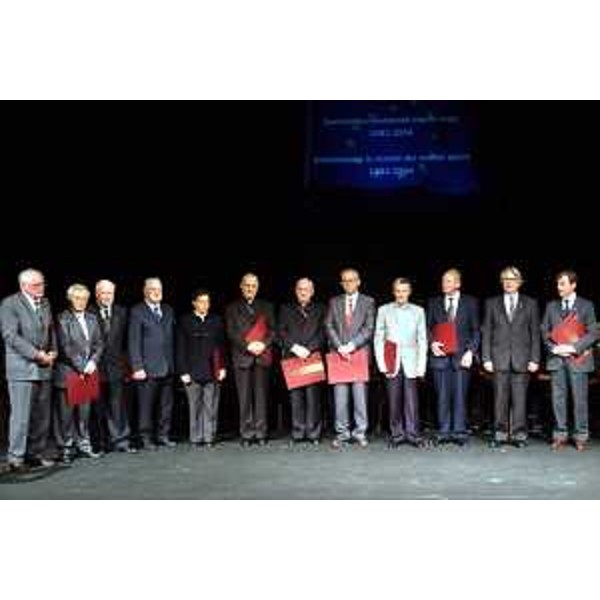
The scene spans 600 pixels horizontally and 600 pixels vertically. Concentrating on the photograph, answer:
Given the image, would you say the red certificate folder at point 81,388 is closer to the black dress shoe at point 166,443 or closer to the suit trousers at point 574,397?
the black dress shoe at point 166,443

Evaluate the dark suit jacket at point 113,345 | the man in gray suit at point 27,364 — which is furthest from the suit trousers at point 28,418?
the dark suit jacket at point 113,345

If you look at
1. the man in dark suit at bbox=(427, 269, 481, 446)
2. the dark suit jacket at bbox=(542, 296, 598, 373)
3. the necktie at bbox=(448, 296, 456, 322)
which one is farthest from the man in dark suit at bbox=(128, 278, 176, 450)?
the dark suit jacket at bbox=(542, 296, 598, 373)

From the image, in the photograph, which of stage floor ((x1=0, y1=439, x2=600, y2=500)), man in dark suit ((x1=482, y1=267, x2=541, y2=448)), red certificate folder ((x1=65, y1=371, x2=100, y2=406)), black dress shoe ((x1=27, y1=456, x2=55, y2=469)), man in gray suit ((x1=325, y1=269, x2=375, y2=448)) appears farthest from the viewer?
man in gray suit ((x1=325, y1=269, x2=375, y2=448))

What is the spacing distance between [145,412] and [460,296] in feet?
9.03

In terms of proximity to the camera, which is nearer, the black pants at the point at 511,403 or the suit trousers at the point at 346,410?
the black pants at the point at 511,403

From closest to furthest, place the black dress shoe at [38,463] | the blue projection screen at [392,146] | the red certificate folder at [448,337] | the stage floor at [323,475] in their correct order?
the stage floor at [323,475] < the black dress shoe at [38,463] < the red certificate folder at [448,337] < the blue projection screen at [392,146]

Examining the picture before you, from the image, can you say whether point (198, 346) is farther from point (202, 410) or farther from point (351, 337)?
point (351, 337)

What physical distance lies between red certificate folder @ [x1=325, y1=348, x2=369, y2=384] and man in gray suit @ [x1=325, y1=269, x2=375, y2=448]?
46mm

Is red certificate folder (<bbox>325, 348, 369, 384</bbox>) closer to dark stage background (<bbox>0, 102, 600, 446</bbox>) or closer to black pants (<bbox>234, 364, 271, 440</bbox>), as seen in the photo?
black pants (<bbox>234, 364, 271, 440</bbox>)

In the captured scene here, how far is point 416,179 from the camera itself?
10.2 m

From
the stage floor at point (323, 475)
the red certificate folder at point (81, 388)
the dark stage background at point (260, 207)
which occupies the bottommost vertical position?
the stage floor at point (323, 475)

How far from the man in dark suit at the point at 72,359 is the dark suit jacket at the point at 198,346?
0.81m

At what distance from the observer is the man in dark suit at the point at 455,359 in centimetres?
787

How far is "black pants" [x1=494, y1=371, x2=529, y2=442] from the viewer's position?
7719mm
